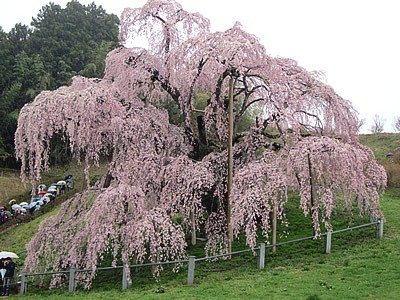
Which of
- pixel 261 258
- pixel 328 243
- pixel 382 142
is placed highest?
pixel 382 142

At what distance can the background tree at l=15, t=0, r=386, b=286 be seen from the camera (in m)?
9.85

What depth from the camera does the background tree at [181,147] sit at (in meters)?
9.85

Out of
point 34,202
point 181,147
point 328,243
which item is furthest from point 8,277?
point 34,202

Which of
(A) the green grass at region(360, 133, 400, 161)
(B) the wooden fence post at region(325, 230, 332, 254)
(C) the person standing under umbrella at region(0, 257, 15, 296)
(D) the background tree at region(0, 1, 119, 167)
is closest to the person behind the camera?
(C) the person standing under umbrella at region(0, 257, 15, 296)

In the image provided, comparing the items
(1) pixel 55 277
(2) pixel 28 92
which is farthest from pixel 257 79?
(2) pixel 28 92

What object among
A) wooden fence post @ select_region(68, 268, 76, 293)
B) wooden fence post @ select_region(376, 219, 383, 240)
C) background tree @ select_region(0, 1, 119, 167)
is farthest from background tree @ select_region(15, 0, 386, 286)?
background tree @ select_region(0, 1, 119, 167)

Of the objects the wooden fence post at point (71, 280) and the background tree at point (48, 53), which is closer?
the wooden fence post at point (71, 280)

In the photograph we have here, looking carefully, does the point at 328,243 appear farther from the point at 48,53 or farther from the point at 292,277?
the point at 48,53

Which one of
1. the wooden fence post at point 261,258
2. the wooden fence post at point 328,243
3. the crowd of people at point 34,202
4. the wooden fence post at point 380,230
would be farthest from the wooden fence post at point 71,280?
the crowd of people at point 34,202

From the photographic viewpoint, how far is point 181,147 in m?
12.2

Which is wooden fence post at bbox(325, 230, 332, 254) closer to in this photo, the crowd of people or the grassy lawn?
the grassy lawn

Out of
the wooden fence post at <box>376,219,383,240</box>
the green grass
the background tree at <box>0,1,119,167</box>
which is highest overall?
the background tree at <box>0,1,119,167</box>

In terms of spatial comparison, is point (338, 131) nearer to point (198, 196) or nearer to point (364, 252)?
point (364, 252)

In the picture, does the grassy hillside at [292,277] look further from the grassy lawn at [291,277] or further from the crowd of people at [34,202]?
the crowd of people at [34,202]
